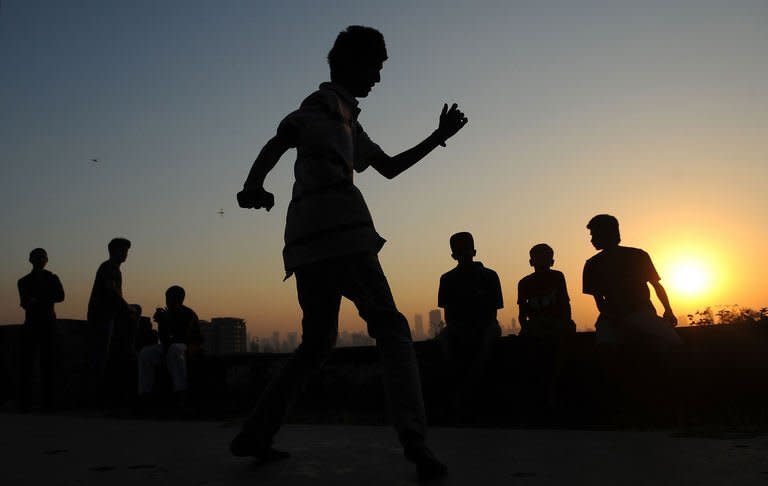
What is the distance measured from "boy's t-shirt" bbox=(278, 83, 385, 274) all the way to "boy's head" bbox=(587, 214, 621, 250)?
2764mm

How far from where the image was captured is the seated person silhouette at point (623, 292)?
4746 millimetres

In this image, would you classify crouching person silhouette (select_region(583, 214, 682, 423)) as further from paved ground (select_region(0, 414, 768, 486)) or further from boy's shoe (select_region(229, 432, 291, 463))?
boy's shoe (select_region(229, 432, 291, 463))

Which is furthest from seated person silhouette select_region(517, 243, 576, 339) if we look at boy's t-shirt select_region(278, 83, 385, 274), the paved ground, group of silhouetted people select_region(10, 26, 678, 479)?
boy's t-shirt select_region(278, 83, 385, 274)

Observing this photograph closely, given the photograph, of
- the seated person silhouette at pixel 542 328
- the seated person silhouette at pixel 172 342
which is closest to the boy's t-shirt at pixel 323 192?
the seated person silhouette at pixel 542 328

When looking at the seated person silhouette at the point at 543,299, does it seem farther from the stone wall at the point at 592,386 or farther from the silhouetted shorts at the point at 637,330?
the silhouetted shorts at the point at 637,330

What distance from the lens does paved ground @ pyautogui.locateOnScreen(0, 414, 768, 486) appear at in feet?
8.23

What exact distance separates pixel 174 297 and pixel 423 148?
440cm

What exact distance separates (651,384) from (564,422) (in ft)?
2.20

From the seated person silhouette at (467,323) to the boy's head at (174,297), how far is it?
9.41 ft

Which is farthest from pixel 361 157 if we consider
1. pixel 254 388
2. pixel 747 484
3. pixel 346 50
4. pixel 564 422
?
pixel 254 388

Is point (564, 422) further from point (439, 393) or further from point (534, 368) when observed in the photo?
point (439, 393)

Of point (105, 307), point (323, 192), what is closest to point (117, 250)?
point (105, 307)

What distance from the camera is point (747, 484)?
7.54ft

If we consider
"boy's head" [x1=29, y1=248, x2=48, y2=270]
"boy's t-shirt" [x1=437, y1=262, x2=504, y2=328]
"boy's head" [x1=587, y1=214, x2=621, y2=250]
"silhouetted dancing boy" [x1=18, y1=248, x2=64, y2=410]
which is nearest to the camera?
"boy's head" [x1=587, y1=214, x2=621, y2=250]
